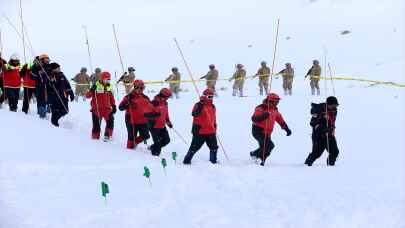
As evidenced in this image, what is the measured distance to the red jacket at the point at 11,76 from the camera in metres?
12.2

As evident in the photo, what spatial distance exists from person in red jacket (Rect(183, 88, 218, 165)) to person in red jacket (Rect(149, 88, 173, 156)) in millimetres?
698

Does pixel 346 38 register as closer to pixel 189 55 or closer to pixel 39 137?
pixel 189 55

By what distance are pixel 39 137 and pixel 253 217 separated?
456 centimetres

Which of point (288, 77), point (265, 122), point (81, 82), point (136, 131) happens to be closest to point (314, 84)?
point (288, 77)

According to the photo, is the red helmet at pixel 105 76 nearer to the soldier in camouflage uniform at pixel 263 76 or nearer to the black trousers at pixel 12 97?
the black trousers at pixel 12 97

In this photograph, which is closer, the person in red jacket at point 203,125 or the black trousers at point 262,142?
the person in red jacket at point 203,125

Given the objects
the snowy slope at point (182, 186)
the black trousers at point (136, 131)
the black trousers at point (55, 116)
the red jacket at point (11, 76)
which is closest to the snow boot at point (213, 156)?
the snowy slope at point (182, 186)

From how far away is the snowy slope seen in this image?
6953 mm

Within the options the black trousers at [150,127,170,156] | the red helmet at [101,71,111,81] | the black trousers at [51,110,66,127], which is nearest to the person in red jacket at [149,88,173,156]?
the black trousers at [150,127,170,156]

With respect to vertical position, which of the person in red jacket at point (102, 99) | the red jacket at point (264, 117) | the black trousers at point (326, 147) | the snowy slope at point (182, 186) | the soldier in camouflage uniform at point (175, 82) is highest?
the soldier in camouflage uniform at point (175, 82)

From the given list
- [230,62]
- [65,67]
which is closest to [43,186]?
[230,62]

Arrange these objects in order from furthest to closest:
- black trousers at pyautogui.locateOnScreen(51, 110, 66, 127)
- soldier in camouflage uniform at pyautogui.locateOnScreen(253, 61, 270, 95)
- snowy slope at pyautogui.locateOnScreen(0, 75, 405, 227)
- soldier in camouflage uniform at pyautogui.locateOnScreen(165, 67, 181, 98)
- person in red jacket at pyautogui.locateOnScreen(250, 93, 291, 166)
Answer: soldier in camouflage uniform at pyautogui.locateOnScreen(253, 61, 270, 95) → soldier in camouflage uniform at pyautogui.locateOnScreen(165, 67, 181, 98) → black trousers at pyautogui.locateOnScreen(51, 110, 66, 127) → person in red jacket at pyautogui.locateOnScreen(250, 93, 291, 166) → snowy slope at pyautogui.locateOnScreen(0, 75, 405, 227)

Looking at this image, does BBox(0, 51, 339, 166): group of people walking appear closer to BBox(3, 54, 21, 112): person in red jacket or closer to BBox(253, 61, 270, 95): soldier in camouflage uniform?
BBox(3, 54, 21, 112): person in red jacket

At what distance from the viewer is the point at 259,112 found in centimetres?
1064
